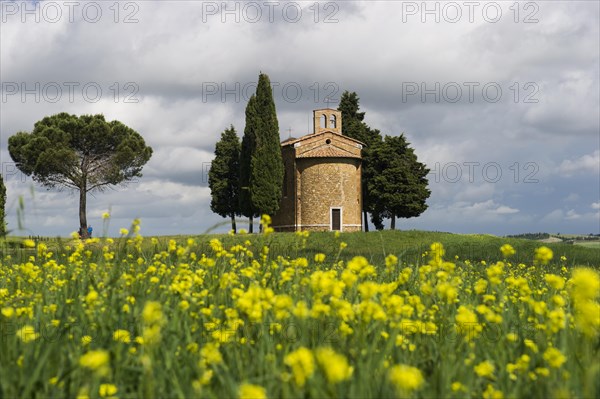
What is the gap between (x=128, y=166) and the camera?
49.2m

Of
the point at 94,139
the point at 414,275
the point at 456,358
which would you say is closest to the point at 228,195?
the point at 94,139

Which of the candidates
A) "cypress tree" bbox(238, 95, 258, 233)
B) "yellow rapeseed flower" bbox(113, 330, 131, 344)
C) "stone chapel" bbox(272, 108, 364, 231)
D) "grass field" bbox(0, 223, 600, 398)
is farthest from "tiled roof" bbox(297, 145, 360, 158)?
"yellow rapeseed flower" bbox(113, 330, 131, 344)

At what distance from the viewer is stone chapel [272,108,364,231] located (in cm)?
4266

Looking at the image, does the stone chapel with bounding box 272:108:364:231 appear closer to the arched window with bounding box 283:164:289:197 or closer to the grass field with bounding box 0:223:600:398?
the arched window with bounding box 283:164:289:197

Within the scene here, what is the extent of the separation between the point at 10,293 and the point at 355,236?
28735 millimetres

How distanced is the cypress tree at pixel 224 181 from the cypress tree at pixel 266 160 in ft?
29.9

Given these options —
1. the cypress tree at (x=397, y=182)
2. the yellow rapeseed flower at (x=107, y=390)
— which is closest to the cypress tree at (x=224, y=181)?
the cypress tree at (x=397, y=182)

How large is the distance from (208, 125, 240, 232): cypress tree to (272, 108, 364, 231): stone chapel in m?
7.51

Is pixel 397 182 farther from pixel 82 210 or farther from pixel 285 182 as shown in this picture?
pixel 82 210

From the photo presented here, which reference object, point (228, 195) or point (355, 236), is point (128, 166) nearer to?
point (228, 195)

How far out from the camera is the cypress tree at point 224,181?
166ft

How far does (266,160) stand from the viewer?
4069 cm

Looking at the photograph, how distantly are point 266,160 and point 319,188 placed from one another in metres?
4.63

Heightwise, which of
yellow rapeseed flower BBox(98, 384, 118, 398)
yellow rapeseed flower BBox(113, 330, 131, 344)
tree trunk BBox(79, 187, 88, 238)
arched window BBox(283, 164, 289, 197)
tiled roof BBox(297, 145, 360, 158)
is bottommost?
yellow rapeseed flower BBox(98, 384, 118, 398)
